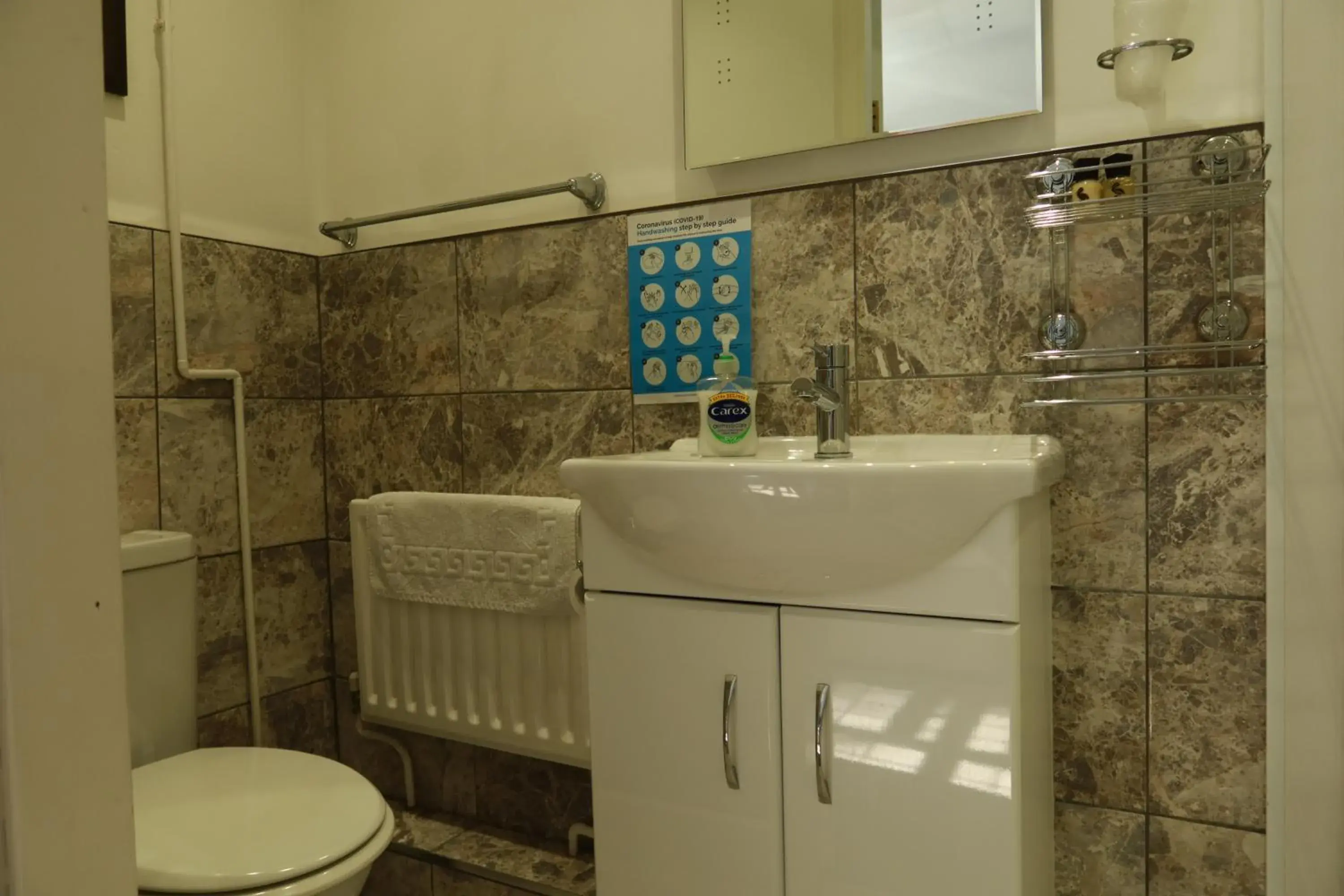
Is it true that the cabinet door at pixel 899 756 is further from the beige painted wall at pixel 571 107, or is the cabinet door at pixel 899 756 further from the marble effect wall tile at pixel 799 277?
the beige painted wall at pixel 571 107

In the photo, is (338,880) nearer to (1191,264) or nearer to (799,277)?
(799,277)

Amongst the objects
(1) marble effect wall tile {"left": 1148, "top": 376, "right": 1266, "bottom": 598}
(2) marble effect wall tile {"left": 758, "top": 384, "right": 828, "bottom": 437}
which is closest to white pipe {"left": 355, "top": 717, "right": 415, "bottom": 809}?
(2) marble effect wall tile {"left": 758, "top": 384, "right": 828, "bottom": 437}

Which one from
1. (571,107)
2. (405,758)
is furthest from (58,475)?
(405,758)

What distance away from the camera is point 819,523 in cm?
104

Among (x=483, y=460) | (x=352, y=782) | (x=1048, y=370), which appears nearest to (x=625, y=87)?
(x=483, y=460)

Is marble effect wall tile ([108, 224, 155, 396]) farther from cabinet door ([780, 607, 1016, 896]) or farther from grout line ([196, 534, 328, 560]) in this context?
cabinet door ([780, 607, 1016, 896])

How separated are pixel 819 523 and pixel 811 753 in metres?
0.29

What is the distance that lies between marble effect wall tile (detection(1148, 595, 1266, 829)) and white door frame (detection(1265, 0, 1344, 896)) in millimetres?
19

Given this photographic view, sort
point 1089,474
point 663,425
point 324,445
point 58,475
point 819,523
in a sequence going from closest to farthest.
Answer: point 58,475, point 819,523, point 1089,474, point 663,425, point 324,445

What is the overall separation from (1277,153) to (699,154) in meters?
0.82

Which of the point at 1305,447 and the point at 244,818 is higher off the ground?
the point at 1305,447

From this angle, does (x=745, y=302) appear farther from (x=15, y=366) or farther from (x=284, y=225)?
(x=15, y=366)

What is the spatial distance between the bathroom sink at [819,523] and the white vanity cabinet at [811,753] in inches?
1.3

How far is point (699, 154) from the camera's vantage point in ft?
5.01
